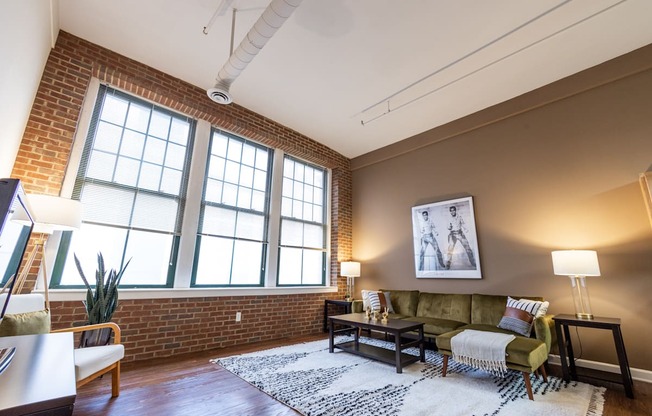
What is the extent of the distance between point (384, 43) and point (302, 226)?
3.28 meters

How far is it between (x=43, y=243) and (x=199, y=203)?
1.63m

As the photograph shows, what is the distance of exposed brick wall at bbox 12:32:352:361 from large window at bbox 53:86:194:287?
24cm

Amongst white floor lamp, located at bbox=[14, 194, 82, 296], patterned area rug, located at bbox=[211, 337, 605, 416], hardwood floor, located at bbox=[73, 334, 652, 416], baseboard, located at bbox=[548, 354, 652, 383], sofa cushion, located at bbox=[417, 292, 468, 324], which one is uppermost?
white floor lamp, located at bbox=[14, 194, 82, 296]

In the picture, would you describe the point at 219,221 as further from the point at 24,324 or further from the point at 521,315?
the point at 521,315

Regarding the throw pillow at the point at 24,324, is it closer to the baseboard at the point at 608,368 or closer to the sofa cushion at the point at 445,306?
the sofa cushion at the point at 445,306

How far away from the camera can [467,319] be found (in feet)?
12.3

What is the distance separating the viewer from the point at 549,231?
3.56m

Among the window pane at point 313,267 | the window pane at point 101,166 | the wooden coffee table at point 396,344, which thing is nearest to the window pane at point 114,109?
the window pane at point 101,166

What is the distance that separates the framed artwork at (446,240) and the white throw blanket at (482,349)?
1525 mm

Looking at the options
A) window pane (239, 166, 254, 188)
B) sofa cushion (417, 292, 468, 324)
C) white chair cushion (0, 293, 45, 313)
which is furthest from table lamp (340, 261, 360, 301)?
white chair cushion (0, 293, 45, 313)

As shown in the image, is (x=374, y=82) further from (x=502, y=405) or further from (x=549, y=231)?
(x=502, y=405)

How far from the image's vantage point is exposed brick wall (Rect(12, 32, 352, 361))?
2873mm

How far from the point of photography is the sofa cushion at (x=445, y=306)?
12.5ft

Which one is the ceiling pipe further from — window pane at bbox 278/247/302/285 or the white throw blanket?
the white throw blanket
